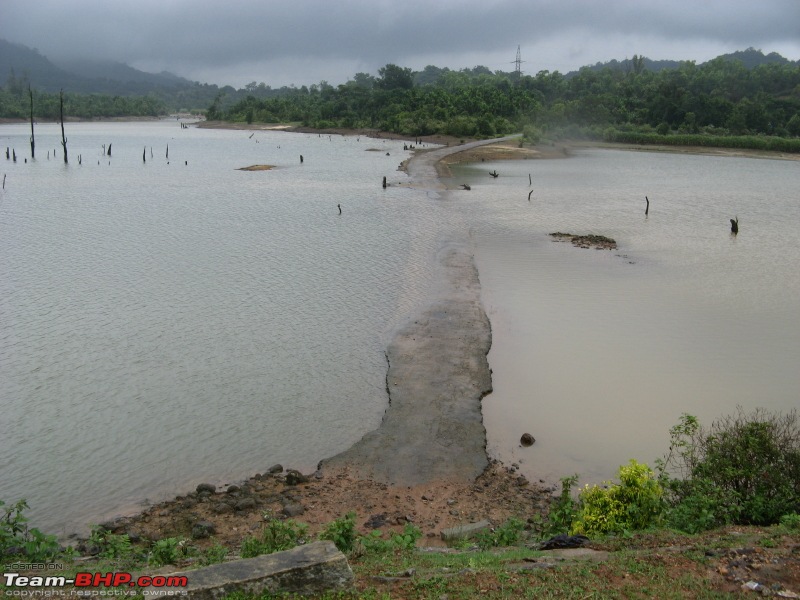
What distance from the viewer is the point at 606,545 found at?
319 inches

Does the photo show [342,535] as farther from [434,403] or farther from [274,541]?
[434,403]

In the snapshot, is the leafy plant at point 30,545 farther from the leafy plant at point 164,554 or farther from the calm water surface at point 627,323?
the calm water surface at point 627,323

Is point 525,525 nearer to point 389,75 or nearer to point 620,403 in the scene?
point 620,403

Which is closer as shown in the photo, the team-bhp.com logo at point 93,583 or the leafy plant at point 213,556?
the team-bhp.com logo at point 93,583

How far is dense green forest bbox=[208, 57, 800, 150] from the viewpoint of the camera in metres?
91.5

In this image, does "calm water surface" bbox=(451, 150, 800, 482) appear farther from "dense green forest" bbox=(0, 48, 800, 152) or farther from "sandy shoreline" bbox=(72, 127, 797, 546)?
"dense green forest" bbox=(0, 48, 800, 152)

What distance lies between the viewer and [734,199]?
1874 inches

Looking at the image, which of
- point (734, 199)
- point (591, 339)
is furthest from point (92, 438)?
point (734, 199)

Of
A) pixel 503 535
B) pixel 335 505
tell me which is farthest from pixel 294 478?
pixel 503 535

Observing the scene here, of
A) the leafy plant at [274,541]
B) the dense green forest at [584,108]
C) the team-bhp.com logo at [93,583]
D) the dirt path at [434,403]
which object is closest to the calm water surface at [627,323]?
the dirt path at [434,403]

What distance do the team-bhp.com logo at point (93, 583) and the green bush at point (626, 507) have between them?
543cm

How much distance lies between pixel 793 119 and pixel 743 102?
8.60m

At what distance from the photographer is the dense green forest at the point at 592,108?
300 feet
